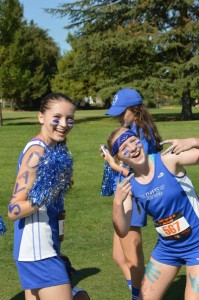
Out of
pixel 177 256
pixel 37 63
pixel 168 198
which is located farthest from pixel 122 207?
pixel 37 63

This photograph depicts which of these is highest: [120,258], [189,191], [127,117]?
[127,117]

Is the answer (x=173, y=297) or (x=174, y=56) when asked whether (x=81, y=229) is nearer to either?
(x=173, y=297)

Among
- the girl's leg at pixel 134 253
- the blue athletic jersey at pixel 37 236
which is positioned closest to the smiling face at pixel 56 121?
the blue athletic jersey at pixel 37 236

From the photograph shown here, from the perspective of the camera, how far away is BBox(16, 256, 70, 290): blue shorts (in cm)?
303

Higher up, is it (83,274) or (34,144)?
(34,144)

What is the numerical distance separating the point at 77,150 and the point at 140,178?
1414 cm

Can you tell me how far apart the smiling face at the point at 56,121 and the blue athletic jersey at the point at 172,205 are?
65 cm

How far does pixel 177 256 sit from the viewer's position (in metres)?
3.51

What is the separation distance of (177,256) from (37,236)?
3.49 ft

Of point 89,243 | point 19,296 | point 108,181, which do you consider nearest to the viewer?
point 108,181

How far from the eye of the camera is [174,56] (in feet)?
115

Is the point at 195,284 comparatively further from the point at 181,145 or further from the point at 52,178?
the point at 52,178

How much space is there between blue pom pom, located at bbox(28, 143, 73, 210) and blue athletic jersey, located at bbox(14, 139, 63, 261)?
0.08 m

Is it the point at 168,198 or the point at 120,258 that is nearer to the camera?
the point at 168,198
